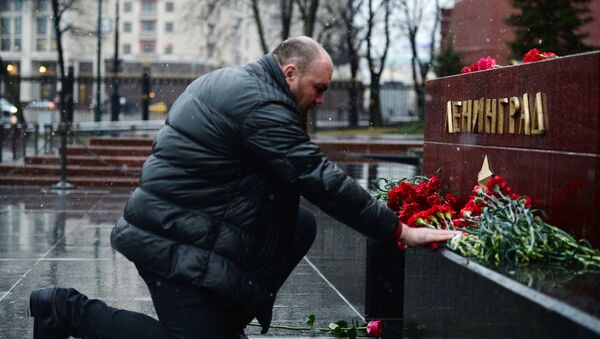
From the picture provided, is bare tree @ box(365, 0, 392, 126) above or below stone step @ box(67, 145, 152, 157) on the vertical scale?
above

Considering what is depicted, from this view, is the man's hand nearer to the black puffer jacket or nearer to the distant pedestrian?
the distant pedestrian

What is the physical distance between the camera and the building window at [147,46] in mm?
99375

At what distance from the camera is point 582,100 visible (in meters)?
4.42

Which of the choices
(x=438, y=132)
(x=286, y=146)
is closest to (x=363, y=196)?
(x=286, y=146)

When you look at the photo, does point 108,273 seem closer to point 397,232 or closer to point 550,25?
point 397,232

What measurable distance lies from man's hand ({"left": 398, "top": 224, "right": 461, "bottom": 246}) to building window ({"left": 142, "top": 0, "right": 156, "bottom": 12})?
97.9 meters

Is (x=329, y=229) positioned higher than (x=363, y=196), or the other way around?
(x=363, y=196)

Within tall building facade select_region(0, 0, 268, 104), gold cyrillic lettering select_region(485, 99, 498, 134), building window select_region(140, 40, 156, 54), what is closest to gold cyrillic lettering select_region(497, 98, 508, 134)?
gold cyrillic lettering select_region(485, 99, 498, 134)

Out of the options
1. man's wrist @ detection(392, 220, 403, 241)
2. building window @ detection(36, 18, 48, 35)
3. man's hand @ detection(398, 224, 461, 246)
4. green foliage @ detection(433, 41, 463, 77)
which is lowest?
man's hand @ detection(398, 224, 461, 246)

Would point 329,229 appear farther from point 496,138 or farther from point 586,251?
point 586,251

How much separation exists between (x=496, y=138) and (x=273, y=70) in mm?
1856

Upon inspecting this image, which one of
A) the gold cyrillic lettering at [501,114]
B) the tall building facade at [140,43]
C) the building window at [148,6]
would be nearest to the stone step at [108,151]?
the gold cyrillic lettering at [501,114]

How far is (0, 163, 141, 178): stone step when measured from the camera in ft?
63.9

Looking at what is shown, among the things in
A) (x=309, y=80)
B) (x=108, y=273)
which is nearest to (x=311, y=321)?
(x=309, y=80)
